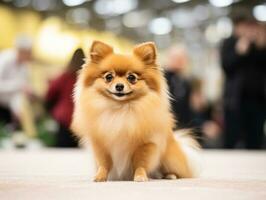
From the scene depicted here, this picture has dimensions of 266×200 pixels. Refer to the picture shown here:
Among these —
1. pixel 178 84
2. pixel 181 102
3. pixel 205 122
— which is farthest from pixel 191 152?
pixel 205 122

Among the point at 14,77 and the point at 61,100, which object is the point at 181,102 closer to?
the point at 61,100

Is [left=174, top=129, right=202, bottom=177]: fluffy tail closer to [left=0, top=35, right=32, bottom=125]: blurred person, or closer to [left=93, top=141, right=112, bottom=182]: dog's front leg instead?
[left=93, top=141, right=112, bottom=182]: dog's front leg

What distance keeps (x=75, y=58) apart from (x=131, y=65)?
3.28 feet

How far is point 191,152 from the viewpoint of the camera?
377 cm

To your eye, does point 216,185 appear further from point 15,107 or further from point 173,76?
point 15,107

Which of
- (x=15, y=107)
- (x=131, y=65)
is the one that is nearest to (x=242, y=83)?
(x=15, y=107)

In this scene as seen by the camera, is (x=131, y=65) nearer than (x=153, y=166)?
Yes

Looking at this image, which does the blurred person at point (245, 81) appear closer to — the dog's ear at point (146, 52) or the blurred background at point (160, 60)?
the blurred background at point (160, 60)

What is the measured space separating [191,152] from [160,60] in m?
0.69

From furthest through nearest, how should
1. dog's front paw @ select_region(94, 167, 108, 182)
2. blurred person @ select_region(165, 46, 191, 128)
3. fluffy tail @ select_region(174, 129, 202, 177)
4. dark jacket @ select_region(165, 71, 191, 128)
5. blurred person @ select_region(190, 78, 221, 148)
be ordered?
blurred person @ select_region(190, 78, 221, 148), dark jacket @ select_region(165, 71, 191, 128), blurred person @ select_region(165, 46, 191, 128), fluffy tail @ select_region(174, 129, 202, 177), dog's front paw @ select_region(94, 167, 108, 182)

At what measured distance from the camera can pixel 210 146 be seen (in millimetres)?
10422

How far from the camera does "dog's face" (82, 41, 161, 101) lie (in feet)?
10.2

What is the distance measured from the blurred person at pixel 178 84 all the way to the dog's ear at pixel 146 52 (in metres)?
3.39

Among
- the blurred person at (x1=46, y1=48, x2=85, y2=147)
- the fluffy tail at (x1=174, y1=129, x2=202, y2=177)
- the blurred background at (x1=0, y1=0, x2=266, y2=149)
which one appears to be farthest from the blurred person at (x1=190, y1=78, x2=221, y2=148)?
the fluffy tail at (x1=174, y1=129, x2=202, y2=177)
